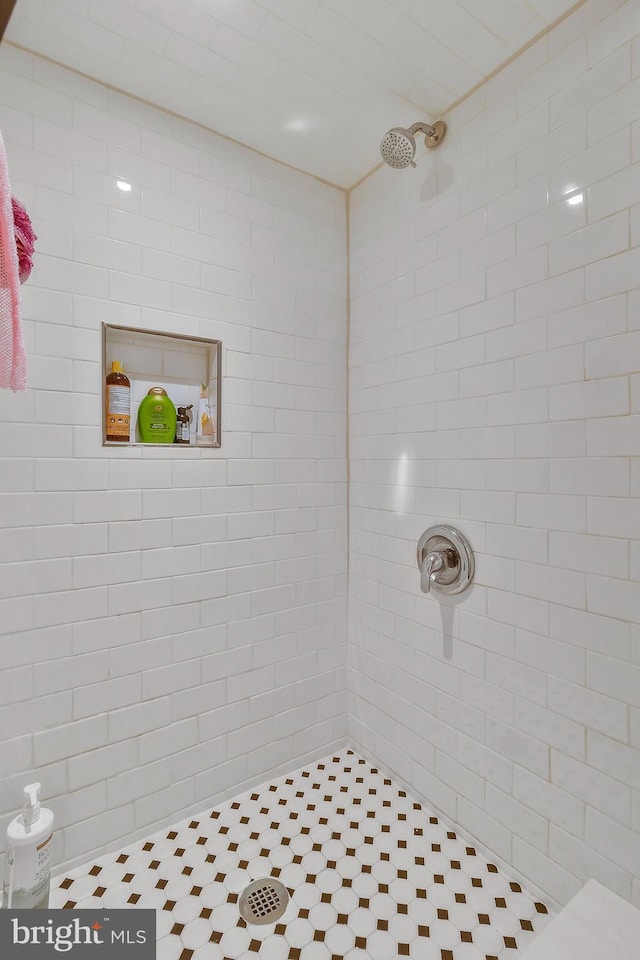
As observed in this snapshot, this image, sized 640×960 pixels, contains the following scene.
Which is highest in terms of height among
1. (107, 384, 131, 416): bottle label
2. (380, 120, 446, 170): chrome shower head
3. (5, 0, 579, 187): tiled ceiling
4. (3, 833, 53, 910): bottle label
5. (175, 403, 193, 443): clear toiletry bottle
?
(5, 0, 579, 187): tiled ceiling

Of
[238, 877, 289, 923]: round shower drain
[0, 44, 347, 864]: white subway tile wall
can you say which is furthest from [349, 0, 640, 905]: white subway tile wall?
[238, 877, 289, 923]: round shower drain

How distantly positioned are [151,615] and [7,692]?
1.26 ft

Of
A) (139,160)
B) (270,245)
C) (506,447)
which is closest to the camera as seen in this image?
(506,447)

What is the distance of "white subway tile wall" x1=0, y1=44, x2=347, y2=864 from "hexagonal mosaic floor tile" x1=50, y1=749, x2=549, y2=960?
12cm

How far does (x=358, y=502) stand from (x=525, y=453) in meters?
0.71

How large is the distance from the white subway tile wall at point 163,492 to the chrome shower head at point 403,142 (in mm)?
440

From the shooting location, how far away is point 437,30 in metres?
1.21

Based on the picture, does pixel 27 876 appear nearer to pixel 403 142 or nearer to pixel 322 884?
pixel 322 884

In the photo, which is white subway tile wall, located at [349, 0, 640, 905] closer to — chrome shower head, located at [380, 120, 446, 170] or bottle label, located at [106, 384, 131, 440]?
chrome shower head, located at [380, 120, 446, 170]

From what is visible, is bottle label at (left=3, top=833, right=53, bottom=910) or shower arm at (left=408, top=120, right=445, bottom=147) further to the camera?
shower arm at (left=408, top=120, right=445, bottom=147)

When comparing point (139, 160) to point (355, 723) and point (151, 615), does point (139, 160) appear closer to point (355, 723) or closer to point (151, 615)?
point (151, 615)

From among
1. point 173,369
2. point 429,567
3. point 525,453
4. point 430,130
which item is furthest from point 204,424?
point 430,130

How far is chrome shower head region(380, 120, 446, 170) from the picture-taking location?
1.35m

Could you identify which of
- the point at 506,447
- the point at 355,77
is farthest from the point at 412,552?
the point at 355,77
